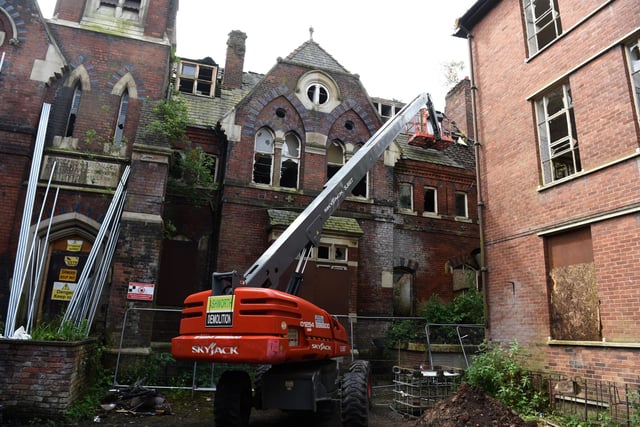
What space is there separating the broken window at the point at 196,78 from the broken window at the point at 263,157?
339cm

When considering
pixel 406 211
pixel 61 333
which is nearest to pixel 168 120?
pixel 61 333

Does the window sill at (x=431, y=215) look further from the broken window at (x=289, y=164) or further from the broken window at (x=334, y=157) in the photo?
the broken window at (x=289, y=164)

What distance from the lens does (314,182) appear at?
1602 cm

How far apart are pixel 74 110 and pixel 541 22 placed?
12.6 m

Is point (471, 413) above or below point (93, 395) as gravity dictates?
above

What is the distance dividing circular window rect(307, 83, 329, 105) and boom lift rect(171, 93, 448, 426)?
31.4 feet

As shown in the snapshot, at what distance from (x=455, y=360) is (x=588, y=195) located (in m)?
5.92

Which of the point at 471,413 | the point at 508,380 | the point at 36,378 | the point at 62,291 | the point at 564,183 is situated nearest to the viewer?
the point at 471,413

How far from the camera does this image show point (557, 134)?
10672mm

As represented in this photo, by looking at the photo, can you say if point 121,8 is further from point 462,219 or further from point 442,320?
point 462,219

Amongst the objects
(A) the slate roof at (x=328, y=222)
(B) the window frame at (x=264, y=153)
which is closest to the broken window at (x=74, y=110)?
(B) the window frame at (x=264, y=153)

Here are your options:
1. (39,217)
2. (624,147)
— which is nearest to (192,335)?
(39,217)

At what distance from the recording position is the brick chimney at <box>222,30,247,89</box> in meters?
18.4

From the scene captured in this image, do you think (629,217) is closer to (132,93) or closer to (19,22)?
(132,93)
